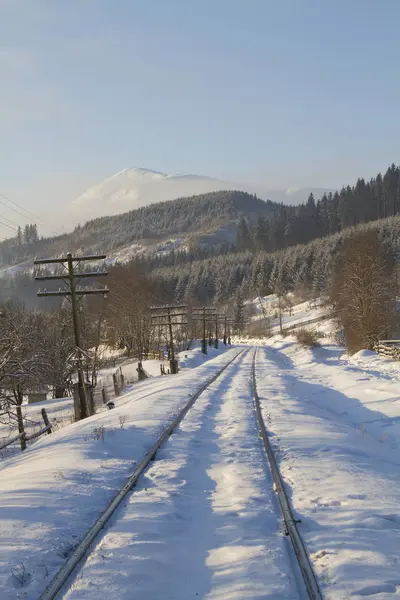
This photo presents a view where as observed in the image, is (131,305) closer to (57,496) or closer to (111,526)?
(57,496)

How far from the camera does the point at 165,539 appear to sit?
521cm

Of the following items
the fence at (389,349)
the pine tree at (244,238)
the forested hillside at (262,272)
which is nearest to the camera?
the fence at (389,349)

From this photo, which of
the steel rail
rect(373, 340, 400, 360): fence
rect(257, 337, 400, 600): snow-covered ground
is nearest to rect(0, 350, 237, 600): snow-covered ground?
the steel rail

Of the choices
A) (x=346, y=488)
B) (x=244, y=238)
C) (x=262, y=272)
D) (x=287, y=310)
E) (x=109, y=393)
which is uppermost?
(x=244, y=238)

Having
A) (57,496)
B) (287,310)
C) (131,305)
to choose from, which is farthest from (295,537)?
(287,310)

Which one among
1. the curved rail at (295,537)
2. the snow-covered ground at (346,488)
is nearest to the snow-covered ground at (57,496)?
the curved rail at (295,537)

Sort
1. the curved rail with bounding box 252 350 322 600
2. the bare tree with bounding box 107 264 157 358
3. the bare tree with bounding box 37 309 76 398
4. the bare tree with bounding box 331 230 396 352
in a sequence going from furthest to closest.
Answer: the bare tree with bounding box 107 264 157 358 < the bare tree with bounding box 37 309 76 398 < the bare tree with bounding box 331 230 396 352 < the curved rail with bounding box 252 350 322 600

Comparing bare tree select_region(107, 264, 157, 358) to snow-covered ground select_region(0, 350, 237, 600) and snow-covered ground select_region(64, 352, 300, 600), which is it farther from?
snow-covered ground select_region(64, 352, 300, 600)

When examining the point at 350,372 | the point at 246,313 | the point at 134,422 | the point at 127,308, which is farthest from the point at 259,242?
the point at 134,422

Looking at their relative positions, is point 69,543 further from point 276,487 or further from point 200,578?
point 276,487

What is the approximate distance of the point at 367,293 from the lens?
37281 millimetres

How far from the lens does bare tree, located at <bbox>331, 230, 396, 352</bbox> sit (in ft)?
120

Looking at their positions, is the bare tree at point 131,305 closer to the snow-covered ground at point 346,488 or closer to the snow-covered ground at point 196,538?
the snow-covered ground at point 346,488

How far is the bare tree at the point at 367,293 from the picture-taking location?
36.7 meters
